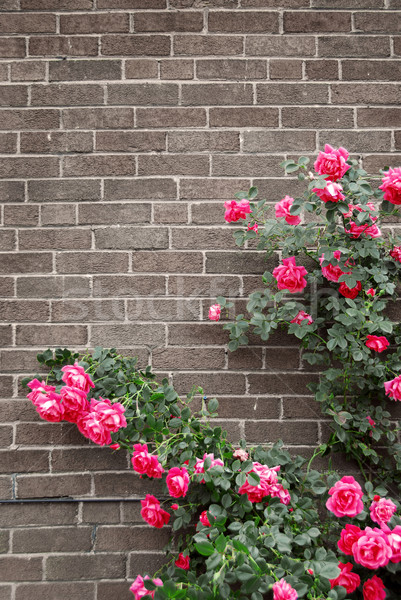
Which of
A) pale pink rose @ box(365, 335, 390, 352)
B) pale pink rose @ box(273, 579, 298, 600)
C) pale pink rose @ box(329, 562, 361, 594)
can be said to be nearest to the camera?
pale pink rose @ box(273, 579, 298, 600)

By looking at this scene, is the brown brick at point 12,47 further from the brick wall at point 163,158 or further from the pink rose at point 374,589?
the pink rose at point 374,589

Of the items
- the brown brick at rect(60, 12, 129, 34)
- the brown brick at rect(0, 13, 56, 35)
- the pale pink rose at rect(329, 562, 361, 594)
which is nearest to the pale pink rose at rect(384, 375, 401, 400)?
the pale pink rose at rect(329, 562, 361, 594)

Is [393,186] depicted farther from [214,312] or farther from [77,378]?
[77,378]

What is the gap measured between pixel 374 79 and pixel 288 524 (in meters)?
1.79

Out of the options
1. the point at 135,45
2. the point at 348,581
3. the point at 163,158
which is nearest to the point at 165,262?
the point at 163,158

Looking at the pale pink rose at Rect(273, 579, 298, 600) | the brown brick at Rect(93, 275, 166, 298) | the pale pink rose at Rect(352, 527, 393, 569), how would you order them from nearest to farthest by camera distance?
the pale pink rose at Rect(273, 579, 298, 600)
the pale pink rose at Rect(352, 527, 393, 569)
the brown brick at Rect(93, 275, 166, 298)

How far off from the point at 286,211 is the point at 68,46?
1.16 meters

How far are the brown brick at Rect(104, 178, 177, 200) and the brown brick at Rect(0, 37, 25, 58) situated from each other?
2.24ft

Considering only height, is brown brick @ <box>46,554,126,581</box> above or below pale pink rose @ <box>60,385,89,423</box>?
below

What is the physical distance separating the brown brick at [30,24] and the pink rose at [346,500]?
83.1 inches

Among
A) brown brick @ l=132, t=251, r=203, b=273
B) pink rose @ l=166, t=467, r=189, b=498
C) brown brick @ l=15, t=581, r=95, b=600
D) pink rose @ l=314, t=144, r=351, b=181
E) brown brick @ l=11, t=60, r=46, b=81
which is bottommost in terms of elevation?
brown brick @ l=15, t=581, r=95, b=600

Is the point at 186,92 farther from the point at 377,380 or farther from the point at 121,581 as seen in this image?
the point at 121,581

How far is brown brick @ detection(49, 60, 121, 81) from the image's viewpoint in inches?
73.5

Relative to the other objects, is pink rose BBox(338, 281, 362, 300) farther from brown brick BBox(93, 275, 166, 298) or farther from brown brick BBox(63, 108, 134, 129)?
brown brick BBox(63, 108, 134, 129)
